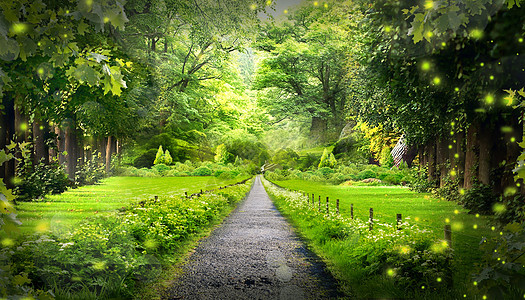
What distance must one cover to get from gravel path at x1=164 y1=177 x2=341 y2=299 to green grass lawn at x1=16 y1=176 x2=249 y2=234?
115 inches

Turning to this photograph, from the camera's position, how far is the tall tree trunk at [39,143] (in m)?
14.6

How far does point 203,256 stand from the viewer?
25.5ft

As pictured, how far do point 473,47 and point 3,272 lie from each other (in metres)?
9.07

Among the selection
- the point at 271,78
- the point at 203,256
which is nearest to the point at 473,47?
the point at 203,256

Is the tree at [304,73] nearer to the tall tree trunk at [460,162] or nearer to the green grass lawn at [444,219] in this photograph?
the tall tree trunk at [460,162]

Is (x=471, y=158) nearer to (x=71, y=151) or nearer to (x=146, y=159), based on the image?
(x=146, y=159)

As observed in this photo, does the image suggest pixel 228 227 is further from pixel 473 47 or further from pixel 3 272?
pixel 3 272

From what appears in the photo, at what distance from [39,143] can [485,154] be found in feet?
57.5

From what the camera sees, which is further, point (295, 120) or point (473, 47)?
point (295, 120)

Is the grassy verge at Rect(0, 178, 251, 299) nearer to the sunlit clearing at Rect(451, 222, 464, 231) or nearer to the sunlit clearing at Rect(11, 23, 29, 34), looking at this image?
the sunlit clearing at Rect(11, 23, 29, 34)

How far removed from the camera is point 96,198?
1362 cm

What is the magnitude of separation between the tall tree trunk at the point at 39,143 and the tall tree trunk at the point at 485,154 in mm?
16891

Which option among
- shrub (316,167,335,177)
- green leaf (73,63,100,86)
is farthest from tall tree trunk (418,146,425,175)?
green leaf (73,63,100,86)

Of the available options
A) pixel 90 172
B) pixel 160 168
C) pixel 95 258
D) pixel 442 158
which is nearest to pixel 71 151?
pixel 90 172
